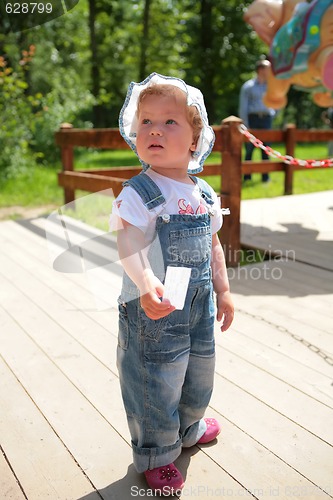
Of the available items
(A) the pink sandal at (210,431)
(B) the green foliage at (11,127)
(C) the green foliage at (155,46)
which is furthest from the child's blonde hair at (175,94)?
(C) the green foliage at (155,46)

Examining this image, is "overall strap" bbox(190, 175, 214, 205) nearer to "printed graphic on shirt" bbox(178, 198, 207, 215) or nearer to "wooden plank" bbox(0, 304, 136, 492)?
"printed graphic on shirt" bbox(178, 198, 207, 215)

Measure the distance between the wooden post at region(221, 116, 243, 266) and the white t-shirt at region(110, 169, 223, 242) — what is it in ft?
8.84

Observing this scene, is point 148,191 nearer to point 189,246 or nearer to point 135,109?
point 189,246

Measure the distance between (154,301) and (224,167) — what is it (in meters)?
3.12

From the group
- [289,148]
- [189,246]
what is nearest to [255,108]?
[289,148]

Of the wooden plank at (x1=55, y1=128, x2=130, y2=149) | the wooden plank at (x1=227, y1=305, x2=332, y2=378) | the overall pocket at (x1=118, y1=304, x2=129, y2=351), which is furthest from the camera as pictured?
the wooden plank at (x1=55, y1=128, x2=130, y2=149)

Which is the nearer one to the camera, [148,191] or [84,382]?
[148,191]

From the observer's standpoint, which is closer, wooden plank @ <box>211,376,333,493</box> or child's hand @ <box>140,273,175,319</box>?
child's hand @ <box>140,273,175,319</box>

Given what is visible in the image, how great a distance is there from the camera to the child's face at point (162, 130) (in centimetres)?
172

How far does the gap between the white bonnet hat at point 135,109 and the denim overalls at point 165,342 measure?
134 millimetres

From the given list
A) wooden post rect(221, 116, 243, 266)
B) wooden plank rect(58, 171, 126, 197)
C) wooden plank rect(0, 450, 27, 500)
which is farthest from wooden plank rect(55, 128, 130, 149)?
wooden plank rect(0, 450, 27, 500)

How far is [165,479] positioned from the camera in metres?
1.86

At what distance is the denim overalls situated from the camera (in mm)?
1744

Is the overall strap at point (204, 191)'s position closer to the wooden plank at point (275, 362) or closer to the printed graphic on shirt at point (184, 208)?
the printed graphic on shirt at point (184, 208)
